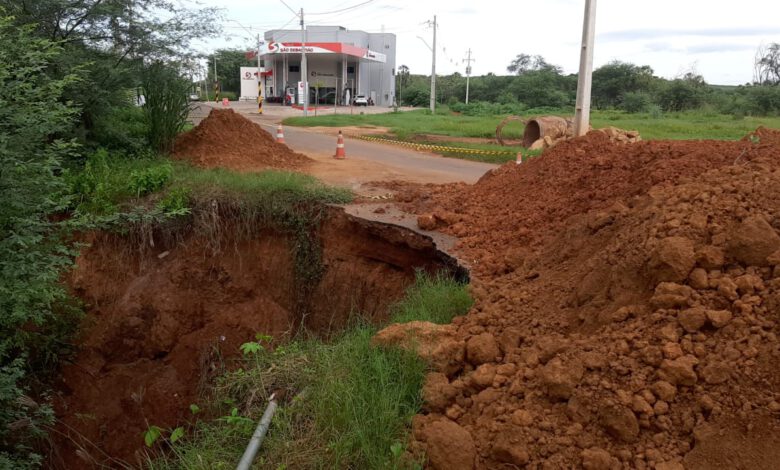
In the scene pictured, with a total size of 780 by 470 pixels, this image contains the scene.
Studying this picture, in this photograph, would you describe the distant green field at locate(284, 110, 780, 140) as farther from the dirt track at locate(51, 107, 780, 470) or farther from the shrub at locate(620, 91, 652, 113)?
the dirt track at locate(51, 107, 780, 470)

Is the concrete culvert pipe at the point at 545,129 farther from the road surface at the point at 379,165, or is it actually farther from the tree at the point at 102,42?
the tree at the point at 102,42

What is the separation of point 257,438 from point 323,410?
1.43 ft

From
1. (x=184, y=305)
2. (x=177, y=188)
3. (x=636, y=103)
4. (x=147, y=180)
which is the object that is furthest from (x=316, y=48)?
(x=184, y=305)

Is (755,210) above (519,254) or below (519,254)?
above

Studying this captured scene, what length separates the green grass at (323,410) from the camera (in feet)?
11.5

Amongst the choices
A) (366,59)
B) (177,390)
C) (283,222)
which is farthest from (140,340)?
(366,59)

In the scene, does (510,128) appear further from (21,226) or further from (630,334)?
(630,334)

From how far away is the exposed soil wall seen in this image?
719cm

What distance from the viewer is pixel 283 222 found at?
8047 mm

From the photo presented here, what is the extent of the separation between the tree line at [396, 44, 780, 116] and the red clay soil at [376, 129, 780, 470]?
29.7m

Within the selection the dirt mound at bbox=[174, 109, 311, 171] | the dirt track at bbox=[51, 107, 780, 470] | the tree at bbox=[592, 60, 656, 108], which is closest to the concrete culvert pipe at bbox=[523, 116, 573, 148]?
the dirt mound at bbox=[174, 109, 311, 171]

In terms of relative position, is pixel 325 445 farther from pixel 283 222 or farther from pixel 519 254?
pixel 283 222

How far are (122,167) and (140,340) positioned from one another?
2.99 metres

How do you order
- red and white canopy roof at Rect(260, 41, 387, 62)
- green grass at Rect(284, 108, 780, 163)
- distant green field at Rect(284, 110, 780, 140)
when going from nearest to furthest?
green grass at Rect(284, 108, 780, 163) < distant green field at Rect(284, 110, 780, 140) < red and white canopy roof at Rect(260, 41, 387, 62)
